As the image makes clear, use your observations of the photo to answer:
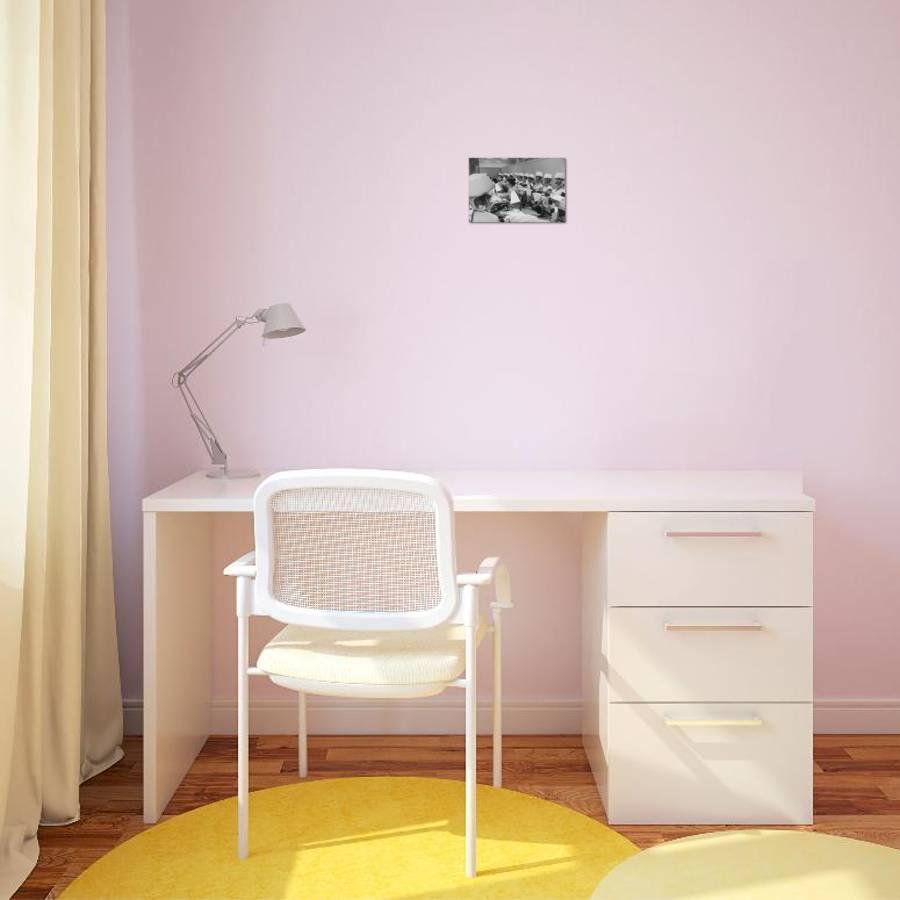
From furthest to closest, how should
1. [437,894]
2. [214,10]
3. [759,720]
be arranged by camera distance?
[214,10], [759,720], [437,894]

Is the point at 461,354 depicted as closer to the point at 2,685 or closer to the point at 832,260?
the point at 832,260

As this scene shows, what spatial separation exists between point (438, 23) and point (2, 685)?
6.79 ft

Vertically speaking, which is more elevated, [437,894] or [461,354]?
[461,354]

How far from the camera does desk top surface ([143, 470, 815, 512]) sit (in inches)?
89.5

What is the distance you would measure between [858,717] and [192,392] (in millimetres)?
2175

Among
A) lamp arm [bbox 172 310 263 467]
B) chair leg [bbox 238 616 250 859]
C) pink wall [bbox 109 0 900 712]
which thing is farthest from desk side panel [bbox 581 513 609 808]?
lamp arm [bbox 172 310 263 467]

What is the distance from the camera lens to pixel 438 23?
2820 millimetres

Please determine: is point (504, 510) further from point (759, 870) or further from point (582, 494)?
point (759, 870)

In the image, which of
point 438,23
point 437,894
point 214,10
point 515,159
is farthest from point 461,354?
point 437,894

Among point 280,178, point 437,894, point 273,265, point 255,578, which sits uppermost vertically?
point 280,178

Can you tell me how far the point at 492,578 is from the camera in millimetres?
2100

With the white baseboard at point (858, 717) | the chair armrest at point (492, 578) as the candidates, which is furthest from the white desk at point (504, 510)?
the white baseboard at point (858, 717)

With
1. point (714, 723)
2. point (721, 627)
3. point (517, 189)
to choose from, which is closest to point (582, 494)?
point (721, 627)

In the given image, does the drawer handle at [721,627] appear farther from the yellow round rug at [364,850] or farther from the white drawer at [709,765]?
the yellow round rug at [364,850]
